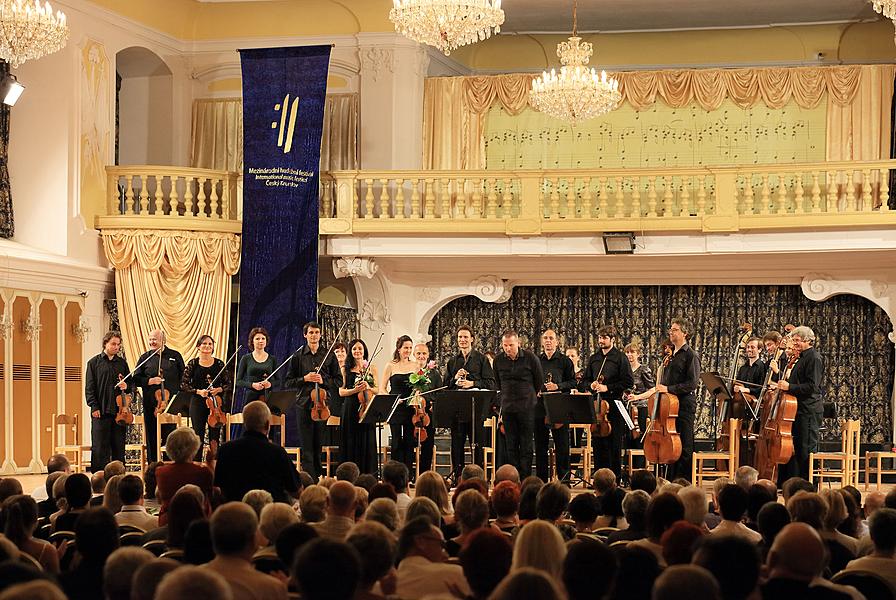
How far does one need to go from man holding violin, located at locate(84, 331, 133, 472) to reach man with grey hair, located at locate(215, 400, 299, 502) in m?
5.06

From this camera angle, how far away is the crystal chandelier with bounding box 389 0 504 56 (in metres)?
10.0

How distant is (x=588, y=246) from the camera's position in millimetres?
13508

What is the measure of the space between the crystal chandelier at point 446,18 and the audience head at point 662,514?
6077 millimetres

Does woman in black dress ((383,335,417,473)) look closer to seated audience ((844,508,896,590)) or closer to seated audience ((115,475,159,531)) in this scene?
seated audience ((115,475,159,531))

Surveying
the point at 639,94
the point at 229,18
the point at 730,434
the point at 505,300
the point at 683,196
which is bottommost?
the point at 730,434

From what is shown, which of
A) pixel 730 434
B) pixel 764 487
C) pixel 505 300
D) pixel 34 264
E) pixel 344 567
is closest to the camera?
pixel 344 567

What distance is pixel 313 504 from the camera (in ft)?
17.0

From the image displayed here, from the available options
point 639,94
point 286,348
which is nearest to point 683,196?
point 639,94

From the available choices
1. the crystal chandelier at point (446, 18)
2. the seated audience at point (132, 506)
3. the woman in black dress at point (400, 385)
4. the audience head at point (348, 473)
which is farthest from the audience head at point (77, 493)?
the crystal chandelier at point (446, 18)

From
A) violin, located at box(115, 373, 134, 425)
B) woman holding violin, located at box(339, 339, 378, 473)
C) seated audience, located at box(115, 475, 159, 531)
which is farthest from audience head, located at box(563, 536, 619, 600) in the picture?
violin, located at box(115, 373, 134, 425)

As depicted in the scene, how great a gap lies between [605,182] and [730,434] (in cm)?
396

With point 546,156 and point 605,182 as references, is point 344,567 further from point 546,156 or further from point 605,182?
point 546,156

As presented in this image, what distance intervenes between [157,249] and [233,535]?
33.6 feet

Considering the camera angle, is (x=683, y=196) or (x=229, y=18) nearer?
(x=683, y=196)
